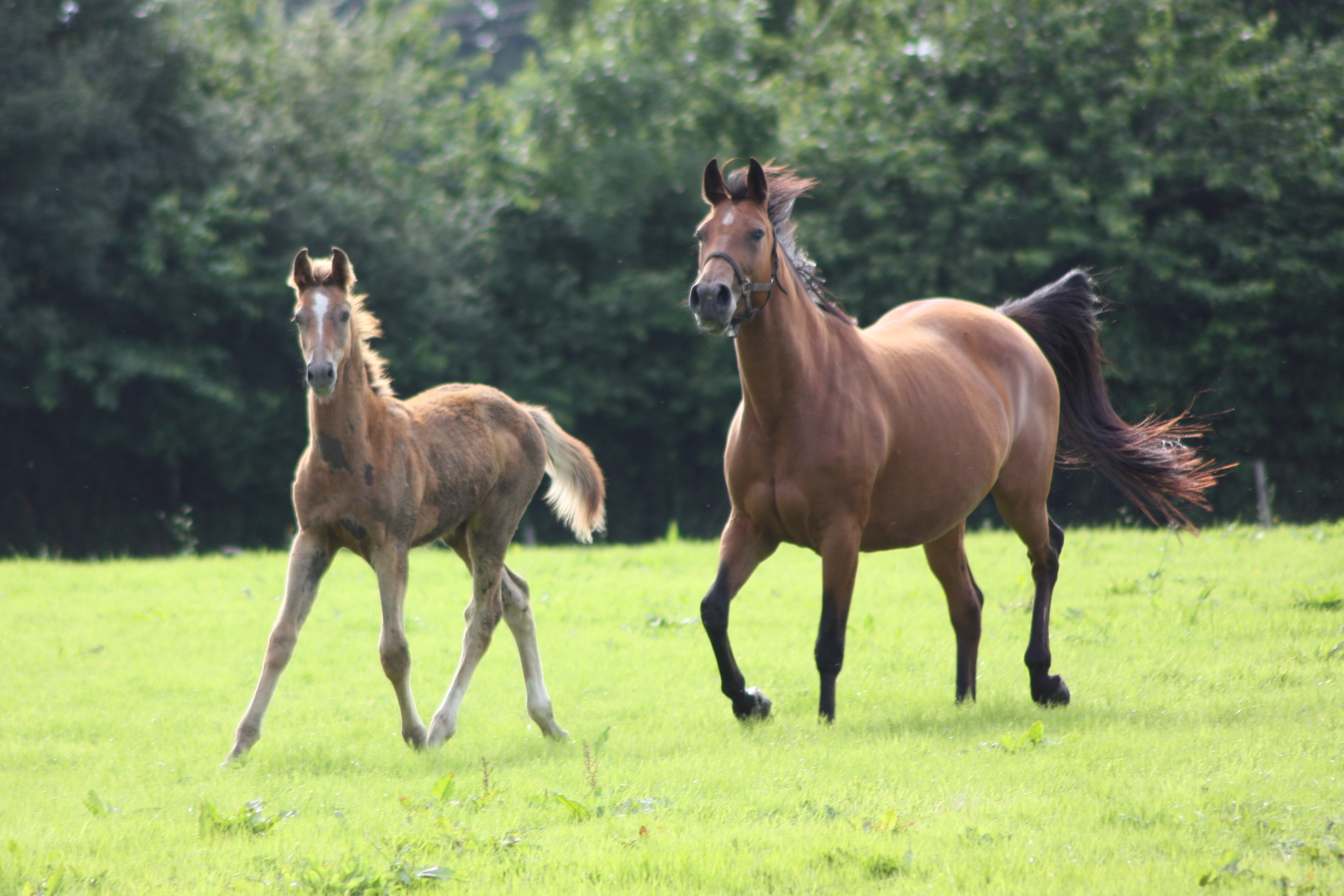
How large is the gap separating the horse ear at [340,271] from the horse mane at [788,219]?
199 centimetres

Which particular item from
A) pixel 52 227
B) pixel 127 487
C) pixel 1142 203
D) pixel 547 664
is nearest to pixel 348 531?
pixel 547 664

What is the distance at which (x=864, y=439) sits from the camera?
20.9 ft

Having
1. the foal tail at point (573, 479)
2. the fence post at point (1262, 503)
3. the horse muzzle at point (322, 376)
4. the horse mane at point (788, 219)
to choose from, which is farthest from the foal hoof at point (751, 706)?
the fence post at point (1262, 503)

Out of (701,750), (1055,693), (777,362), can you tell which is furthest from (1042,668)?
(777,362)

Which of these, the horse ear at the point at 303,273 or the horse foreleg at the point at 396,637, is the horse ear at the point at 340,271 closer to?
the horse ear at the point at 303,273

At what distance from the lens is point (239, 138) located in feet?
76.1

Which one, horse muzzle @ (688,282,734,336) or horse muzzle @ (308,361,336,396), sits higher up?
horse muzzle @ (688,282,734,336)

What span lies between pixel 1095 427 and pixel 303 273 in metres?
5.31

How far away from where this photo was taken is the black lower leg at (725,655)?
627 cm

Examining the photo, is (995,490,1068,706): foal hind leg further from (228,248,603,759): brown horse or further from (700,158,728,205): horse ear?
(228,248,603,759): brown horse

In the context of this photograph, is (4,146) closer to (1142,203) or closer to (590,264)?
(590,264)

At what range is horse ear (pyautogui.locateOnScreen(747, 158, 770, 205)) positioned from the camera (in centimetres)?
610

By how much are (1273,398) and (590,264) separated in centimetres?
1406

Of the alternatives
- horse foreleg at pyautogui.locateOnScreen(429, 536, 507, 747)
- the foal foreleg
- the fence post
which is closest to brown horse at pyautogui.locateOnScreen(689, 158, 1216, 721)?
the foal foreleg
